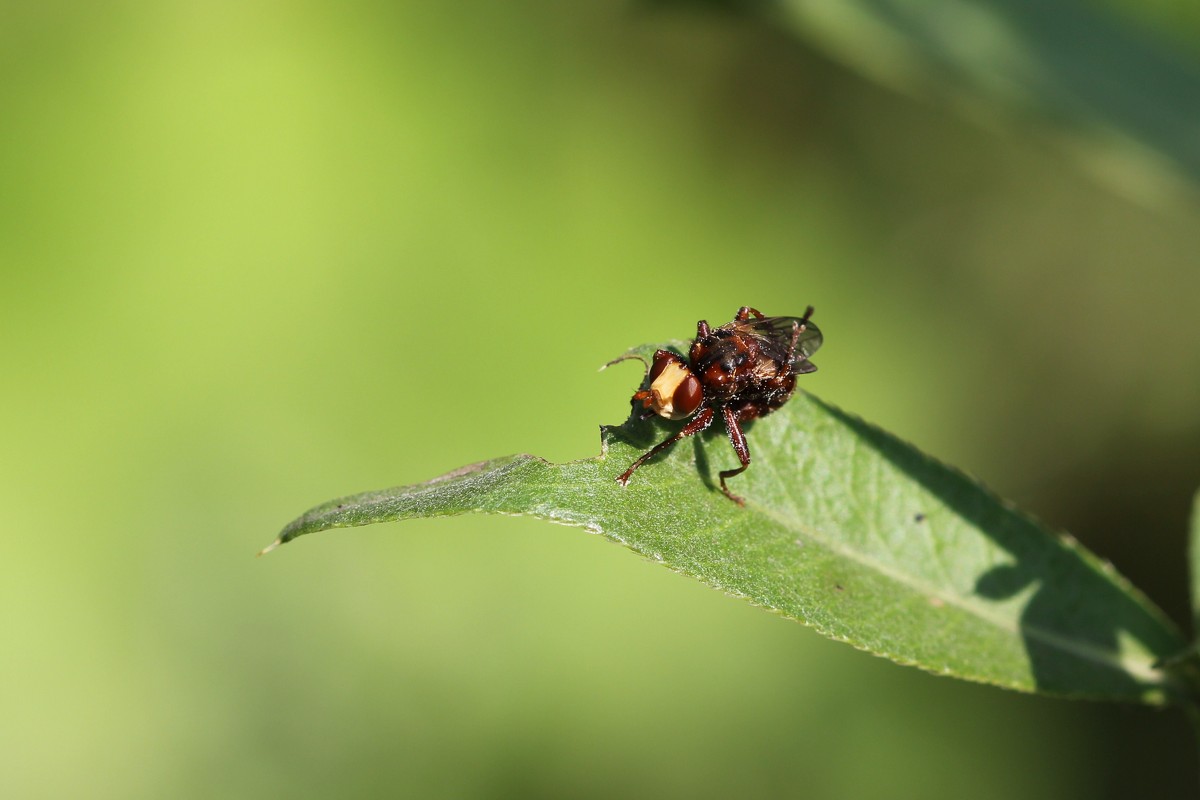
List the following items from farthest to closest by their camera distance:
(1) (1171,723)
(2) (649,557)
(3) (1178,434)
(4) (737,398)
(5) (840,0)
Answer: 1. (3) (1178,434)
2. (1) (1171,723)
3. (5) (840,0)
4. (4) (737,398)
5. (2) (649,557)

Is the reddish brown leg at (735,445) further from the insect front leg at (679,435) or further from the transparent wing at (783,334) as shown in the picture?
the transparent wing at (783,334)

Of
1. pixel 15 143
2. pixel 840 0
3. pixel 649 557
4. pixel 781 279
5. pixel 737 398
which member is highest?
pixel 781 279

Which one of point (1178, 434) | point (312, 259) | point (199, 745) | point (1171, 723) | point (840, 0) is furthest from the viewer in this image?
point (1178, 434)

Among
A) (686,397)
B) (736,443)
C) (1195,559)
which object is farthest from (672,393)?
(1195,559)

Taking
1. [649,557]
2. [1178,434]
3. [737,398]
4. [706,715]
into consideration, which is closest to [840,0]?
[737,398]

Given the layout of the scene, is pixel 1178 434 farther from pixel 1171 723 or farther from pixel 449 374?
pixel 449 374

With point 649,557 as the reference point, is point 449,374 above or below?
above

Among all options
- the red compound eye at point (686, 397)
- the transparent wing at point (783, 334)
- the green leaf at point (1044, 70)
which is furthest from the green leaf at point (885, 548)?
the green leaf at point (1044, 70)
